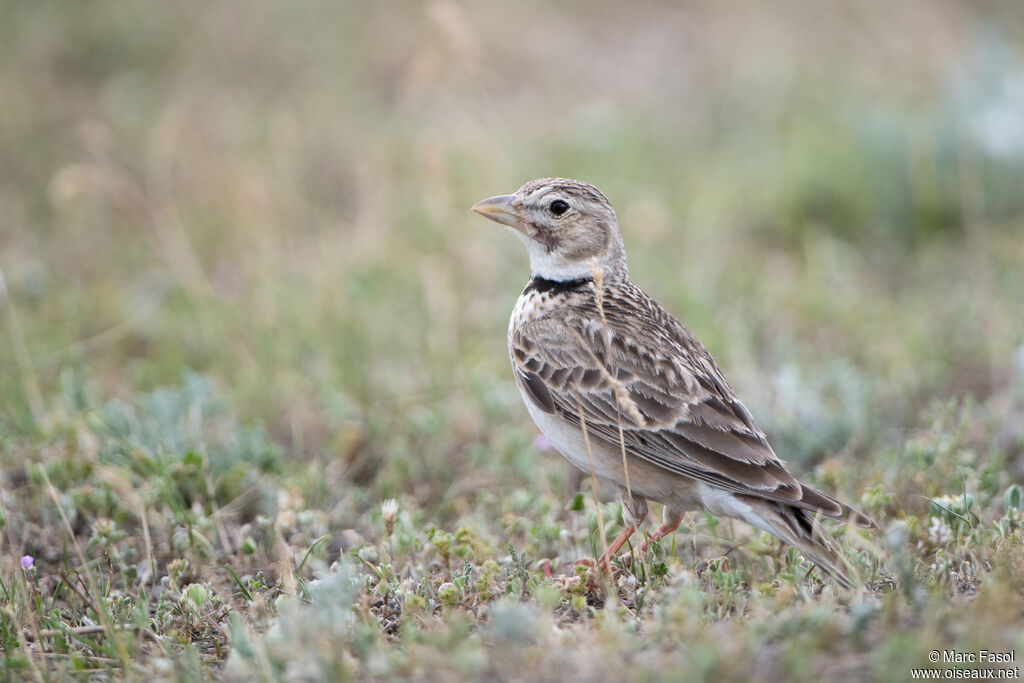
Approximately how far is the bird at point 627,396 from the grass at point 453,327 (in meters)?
0.26

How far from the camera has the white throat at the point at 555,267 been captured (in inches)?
202

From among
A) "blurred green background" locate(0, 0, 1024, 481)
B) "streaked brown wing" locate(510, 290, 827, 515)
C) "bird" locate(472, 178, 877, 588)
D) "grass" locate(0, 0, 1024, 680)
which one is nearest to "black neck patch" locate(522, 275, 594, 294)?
"bird" locate(472, 178, 877, 588)

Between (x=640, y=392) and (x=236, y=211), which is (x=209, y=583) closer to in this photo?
(x=640, y=392)

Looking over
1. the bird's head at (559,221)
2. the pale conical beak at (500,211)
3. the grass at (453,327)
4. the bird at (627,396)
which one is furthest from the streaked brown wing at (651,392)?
the pale conical beak at (500,211)

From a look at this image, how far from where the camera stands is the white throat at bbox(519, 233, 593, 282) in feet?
16.8

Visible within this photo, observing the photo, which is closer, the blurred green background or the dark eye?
the dark eye

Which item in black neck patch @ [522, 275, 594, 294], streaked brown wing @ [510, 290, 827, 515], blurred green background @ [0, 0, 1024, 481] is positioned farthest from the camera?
blurred green background @ [0, 0, 1024, 481]

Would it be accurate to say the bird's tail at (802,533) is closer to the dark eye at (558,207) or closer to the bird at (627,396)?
the bird at (627,396)

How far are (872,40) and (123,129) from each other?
326 inches

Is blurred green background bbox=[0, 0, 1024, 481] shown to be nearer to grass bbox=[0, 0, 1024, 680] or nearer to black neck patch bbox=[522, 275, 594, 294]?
grass bbox=[0, 0, 1024, 680]

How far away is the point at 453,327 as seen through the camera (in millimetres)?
7191

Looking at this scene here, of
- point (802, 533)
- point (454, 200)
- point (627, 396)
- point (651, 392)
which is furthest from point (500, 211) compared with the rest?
point (454, 200)

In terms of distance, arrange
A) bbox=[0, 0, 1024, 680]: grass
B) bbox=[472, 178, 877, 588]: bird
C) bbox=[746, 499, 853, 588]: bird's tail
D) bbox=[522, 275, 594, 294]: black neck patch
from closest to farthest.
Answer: bbox=[0, 0, 1024, 680]: grass → bbox=[746, 499, 853, 588]: bird's tail → bbox=[472, 178, 877, 588]: bird → bbox=[522, 275, 594, 294]: black neck patch

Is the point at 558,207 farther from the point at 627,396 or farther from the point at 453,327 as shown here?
the point at 453,327
